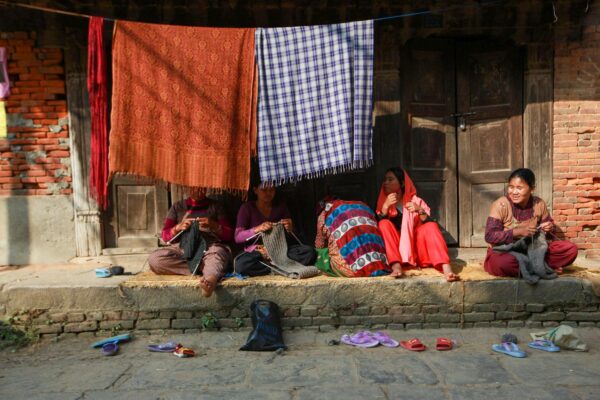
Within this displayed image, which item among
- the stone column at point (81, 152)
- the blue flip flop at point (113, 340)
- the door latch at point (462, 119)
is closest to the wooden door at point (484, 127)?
the door latch at point (462, 119)

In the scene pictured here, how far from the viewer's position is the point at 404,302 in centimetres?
432

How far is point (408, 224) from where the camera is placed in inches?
181

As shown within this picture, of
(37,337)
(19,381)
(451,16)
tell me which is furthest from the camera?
(451,16)

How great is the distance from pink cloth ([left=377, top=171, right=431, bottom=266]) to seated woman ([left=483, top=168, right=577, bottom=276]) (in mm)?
674

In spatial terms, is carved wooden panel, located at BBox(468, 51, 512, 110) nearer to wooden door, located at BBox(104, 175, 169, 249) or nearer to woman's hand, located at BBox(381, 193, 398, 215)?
woman's hand, located at BBox(381, 193, 398, 215)

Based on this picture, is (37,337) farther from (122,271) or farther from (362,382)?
(362,382)

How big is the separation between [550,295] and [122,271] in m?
4.10

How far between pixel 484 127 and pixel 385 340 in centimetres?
282

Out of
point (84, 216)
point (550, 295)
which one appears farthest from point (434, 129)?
point (84, 216)

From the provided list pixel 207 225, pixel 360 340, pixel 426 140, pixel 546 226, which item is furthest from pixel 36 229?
pixel 546 226

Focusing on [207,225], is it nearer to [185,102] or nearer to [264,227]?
[264,227]

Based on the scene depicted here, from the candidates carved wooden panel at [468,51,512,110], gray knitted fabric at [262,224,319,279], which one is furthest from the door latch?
gray knitted fabric at [262,224,319,279]

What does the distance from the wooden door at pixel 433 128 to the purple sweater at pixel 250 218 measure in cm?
162

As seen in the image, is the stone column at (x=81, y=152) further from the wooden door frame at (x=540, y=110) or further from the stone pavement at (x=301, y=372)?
the wooden door frame at (x=540, y=110)
